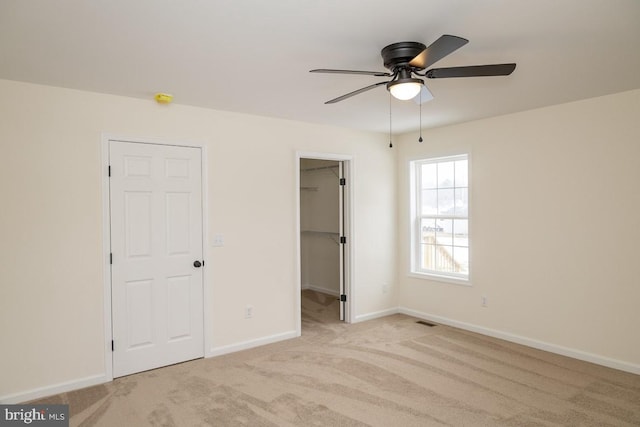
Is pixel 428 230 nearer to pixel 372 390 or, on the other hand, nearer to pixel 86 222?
pixel 372 390

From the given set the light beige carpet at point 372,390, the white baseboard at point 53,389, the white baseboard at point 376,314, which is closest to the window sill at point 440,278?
the white baseboard at point 376,314

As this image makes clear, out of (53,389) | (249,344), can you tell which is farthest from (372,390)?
(53,389)

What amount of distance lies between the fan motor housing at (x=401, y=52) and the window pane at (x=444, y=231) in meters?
3.05

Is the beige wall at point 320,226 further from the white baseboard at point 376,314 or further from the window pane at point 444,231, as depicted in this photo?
the window pane at point 444,231

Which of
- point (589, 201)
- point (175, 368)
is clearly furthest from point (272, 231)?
point (589, 201)

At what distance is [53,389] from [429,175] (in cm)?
461

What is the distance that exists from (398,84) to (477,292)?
126 inches

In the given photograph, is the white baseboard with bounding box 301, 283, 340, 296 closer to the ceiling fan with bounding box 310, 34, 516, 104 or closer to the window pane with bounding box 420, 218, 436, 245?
the window pane with bounding box 420, 218, 436, 245

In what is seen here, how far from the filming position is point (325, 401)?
3.08m

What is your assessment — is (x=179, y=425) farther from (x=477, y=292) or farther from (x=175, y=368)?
(x=477, y=292)

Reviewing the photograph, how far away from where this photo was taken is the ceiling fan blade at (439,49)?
1917 millimetres

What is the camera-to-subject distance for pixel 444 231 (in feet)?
17.2

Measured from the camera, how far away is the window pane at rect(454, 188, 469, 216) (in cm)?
496

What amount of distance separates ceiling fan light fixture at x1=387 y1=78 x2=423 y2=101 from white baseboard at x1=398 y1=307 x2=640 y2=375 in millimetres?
3153
